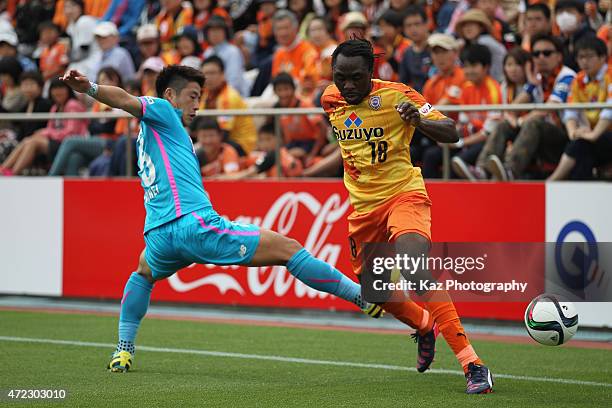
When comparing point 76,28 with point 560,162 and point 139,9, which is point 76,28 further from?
point 560,162

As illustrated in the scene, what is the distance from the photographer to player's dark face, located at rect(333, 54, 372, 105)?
25.3 ft

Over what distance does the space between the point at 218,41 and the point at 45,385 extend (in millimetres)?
9525

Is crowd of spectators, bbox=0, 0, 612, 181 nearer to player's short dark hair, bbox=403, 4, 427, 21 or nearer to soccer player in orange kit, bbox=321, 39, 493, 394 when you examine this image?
player's short dark hair, bbox=403, 4, 427, 21

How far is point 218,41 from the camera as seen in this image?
54.4 feet

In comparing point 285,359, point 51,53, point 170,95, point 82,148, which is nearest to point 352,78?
point 170,95

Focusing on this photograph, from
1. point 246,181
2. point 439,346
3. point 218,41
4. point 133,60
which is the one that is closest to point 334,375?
point 439,346

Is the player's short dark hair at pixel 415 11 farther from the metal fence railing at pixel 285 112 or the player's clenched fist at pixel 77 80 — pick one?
the player's clenched fist at pixel 77 80

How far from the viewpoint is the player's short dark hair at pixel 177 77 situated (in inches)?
332

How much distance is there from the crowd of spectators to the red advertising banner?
232mm

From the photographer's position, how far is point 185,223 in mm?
8039

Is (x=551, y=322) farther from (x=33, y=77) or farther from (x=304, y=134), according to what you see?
(x=33, y=77)

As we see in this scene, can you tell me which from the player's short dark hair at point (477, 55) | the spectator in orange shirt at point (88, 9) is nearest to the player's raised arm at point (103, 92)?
the player's short dark hair at point (477, 55)

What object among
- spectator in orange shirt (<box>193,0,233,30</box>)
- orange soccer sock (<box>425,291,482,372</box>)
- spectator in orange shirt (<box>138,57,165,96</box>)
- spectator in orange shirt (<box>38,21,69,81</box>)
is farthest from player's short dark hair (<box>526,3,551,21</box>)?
spectator in orange shirt (<box>38,21,69,81</box>)

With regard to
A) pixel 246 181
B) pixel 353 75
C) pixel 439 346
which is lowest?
pixel 439 346
